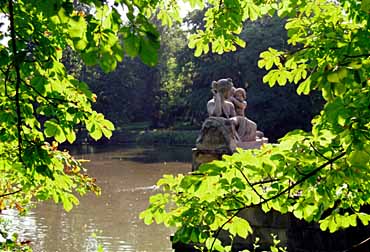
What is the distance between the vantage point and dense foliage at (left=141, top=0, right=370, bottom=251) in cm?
181

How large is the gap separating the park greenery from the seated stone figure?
7970 mm

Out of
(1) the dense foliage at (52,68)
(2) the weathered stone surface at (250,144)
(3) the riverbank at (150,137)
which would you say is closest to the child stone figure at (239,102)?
(2) the weathered stone surface at (250,144)

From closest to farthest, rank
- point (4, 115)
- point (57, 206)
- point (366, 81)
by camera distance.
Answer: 1. point (366, 81)
2. point (4, 115)
3. point (57, 206)

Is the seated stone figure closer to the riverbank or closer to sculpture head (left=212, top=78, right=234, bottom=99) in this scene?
sculpture head (left=212, top=78, right=234, bottom=99)

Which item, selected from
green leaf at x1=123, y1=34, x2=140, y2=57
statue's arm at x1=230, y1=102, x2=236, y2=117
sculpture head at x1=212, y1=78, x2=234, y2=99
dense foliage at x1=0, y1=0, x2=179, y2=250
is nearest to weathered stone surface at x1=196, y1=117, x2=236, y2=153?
statue's arm at x1=230, y1=102, x2=236, y2=117

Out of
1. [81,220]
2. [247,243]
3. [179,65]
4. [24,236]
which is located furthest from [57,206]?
[179,65]

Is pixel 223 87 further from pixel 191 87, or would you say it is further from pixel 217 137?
pixel 191 87

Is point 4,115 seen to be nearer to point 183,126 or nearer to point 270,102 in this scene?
point 270,102

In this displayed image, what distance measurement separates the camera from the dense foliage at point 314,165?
1.81 meters

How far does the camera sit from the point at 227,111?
11.3m

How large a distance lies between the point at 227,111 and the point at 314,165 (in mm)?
9240

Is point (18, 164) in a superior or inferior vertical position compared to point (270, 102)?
inferior

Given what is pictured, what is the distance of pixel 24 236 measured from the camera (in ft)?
32.4

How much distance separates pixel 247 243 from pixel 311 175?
6.13 metres
